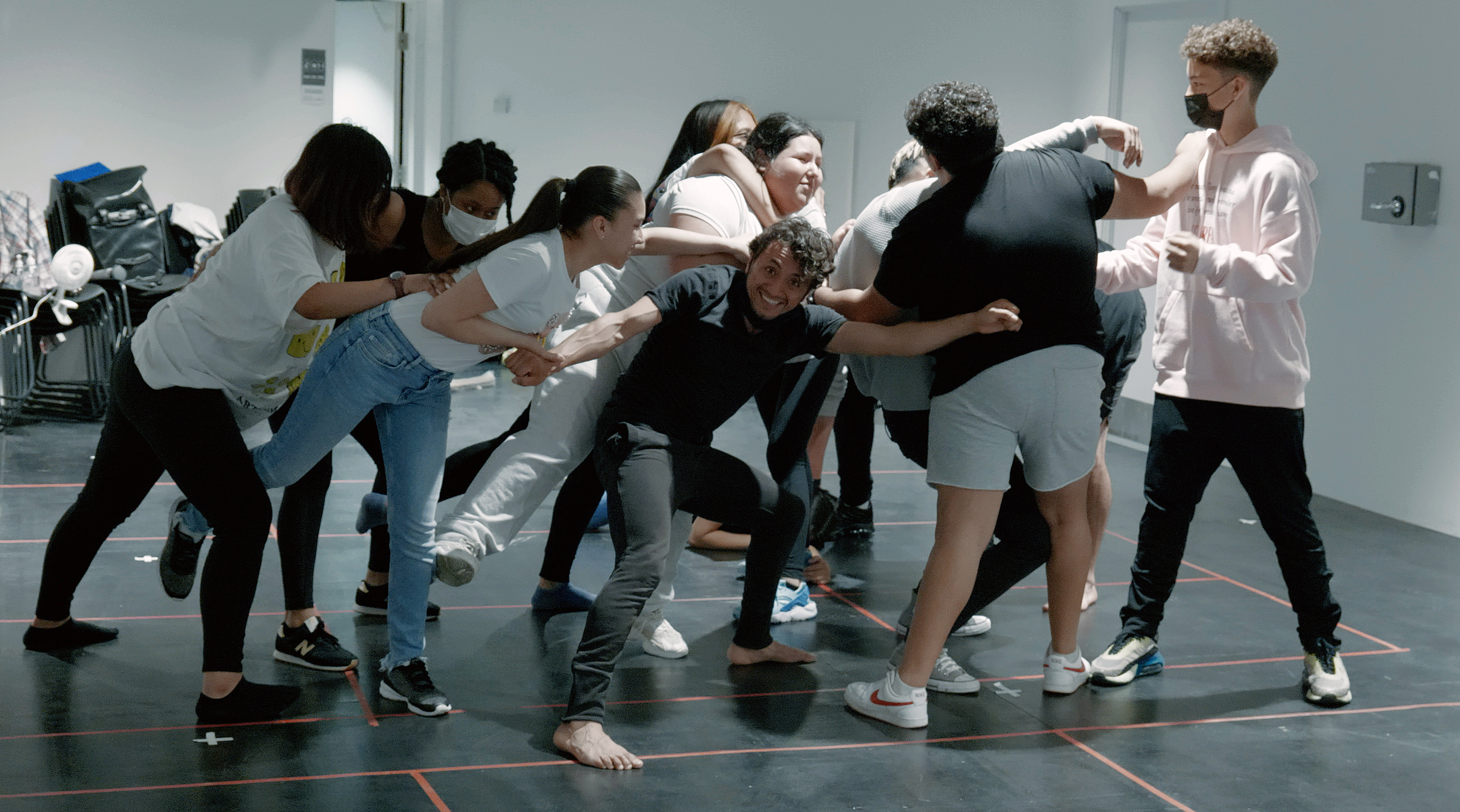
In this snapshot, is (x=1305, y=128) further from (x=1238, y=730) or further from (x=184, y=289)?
(x=184, y=289)

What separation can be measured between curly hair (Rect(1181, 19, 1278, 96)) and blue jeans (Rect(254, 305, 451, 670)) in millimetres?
1906

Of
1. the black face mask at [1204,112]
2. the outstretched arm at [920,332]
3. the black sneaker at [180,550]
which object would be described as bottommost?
the black sneaker at [180,550]

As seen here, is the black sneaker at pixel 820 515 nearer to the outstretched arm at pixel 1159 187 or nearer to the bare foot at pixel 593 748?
the outstretched arm at pixel 1159 187

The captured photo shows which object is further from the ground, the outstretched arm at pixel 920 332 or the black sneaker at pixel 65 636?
the outstretched arm at pixel 920 332

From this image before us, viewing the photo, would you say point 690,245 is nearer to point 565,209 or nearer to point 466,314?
point 565,209

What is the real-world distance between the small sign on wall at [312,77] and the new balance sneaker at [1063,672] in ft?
21.8

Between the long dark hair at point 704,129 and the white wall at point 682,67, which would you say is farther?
the white wall at point 682,67

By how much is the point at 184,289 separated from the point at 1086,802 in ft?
7.20

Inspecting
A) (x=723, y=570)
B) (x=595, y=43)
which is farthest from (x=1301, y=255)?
(x=595, y=43)

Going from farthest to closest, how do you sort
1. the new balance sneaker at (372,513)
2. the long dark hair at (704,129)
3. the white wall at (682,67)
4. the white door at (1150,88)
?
the white wall at (682,67) < the white door at (1150,88) < the long dark hair at (704,129) < the new balance sneaker at (372,513)

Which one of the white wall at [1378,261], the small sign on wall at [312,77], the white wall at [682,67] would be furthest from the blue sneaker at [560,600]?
the small sign on wall at [312,77]

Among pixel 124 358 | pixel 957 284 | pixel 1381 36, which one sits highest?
pixel 1381 36

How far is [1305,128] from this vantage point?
6.10 meters

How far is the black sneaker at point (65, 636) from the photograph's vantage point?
11.4 ft
